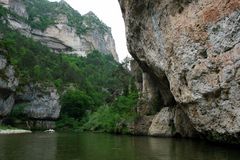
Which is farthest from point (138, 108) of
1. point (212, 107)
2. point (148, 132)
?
point (212, 107)

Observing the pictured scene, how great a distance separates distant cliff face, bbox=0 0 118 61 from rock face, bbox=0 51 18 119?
209 feet

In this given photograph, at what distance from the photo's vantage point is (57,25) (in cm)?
14050

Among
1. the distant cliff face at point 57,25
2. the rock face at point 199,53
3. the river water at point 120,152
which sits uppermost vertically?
the distant cliff face at point 57,25

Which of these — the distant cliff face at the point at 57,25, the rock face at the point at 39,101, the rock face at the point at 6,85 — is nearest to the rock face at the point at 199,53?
the rock face at the point at 6,85

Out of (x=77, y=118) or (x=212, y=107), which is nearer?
(x=212, y=107)

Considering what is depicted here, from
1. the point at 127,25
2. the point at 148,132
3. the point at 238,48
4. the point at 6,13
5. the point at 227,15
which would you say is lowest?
the point at 148,132

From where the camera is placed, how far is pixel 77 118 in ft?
245

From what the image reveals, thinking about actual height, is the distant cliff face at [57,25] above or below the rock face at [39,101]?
above

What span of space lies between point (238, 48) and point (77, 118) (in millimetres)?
56998

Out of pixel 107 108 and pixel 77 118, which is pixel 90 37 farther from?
pixel 107 108

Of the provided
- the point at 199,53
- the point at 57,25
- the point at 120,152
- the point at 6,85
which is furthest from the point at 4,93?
the point at 57,25

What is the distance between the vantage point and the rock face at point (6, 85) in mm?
54906

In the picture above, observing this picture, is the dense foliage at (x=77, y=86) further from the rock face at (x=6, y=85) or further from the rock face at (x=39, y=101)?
the rock face at (x=6, y=85)

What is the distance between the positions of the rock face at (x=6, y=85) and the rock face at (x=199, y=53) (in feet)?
90.1
